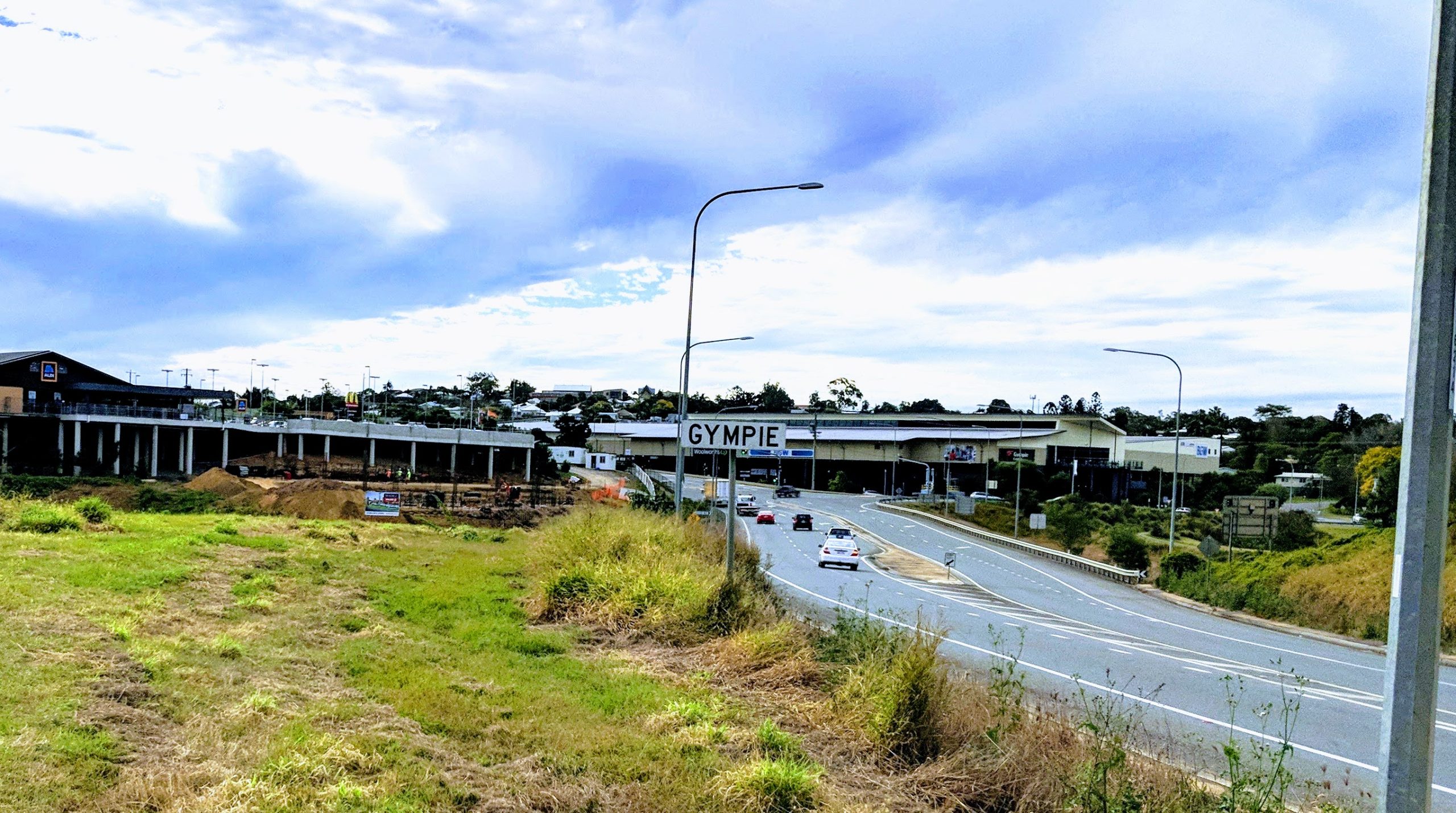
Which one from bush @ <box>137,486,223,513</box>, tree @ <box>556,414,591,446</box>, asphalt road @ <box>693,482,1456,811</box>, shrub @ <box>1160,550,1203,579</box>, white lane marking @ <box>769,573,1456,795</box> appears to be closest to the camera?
white lane marking @ <box>769,573,1456,795</box>

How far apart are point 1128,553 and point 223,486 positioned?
46659mm

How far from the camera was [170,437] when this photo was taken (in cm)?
8631

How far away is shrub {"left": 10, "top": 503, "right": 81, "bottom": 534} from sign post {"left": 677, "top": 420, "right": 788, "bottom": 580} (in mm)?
13686

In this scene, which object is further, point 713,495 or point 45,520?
point 713,495

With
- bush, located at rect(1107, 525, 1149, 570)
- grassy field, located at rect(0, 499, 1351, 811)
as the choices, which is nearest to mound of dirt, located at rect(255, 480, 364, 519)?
grassy field, located at rect(0, 499, 1351, 811)

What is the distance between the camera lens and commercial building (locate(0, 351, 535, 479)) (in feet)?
246

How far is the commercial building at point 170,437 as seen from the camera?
75.1 meters

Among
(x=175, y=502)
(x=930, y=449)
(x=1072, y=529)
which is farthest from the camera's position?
(x=930, y=449)

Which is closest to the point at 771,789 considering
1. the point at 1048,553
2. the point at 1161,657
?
the point at 1161,657

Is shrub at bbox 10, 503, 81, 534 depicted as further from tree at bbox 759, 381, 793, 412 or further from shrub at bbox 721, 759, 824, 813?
tree at bbox 759, 381, 793, 412

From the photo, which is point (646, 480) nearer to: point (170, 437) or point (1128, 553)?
point (1128, 553)

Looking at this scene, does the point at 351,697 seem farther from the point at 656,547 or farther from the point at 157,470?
the point at 157,470

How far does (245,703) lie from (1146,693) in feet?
42.4

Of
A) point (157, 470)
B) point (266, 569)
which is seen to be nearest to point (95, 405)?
point (157, 470)
